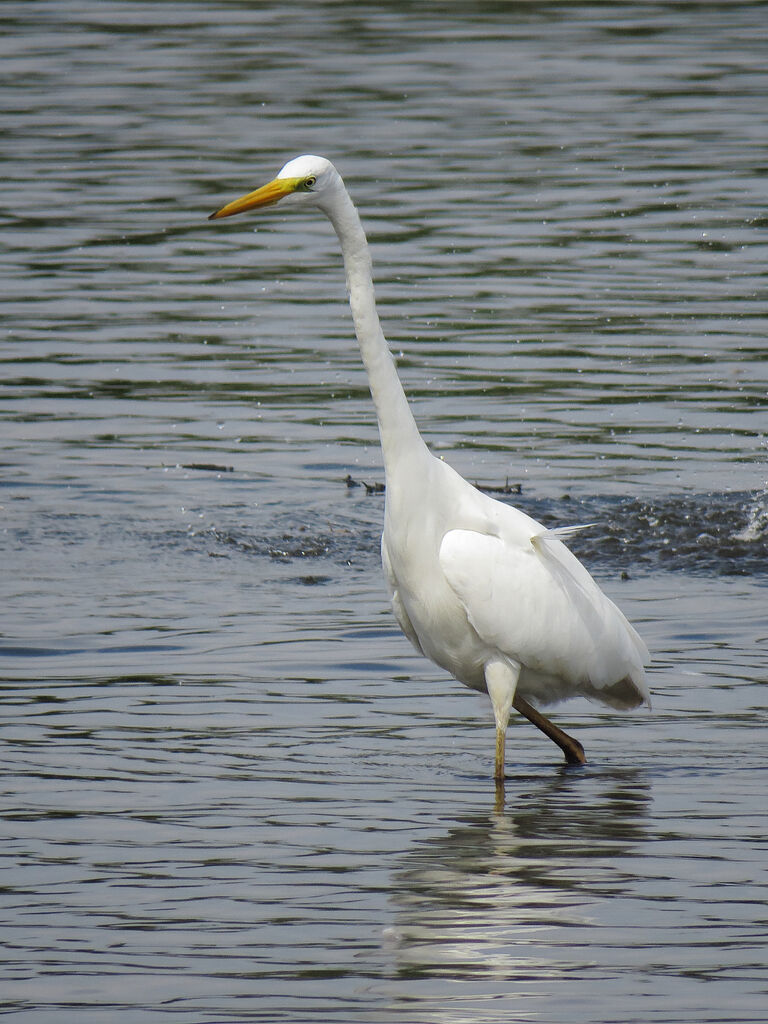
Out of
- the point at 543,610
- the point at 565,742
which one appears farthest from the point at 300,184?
the point at 565,742

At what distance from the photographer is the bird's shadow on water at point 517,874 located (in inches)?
229

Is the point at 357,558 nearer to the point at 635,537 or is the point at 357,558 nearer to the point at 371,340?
the point at 635,537

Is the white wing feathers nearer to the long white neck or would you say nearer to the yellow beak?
the long white neck

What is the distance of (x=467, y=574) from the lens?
7574 millimetres

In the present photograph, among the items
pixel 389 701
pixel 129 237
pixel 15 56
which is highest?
pixel 15 56

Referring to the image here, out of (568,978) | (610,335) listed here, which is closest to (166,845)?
(568,978)

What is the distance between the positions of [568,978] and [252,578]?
544 centimetres

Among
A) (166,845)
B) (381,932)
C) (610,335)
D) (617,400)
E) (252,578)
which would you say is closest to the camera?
(381,932)

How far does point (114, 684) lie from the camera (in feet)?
29.1

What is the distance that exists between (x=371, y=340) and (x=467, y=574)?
3.28 feet

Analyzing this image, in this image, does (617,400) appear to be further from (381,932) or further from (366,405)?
(381,932)

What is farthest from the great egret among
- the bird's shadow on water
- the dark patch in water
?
the dark patch in water

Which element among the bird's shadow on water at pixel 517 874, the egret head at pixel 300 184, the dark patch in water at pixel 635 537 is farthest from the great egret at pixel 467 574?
the dark patch in water at pixel 635 537

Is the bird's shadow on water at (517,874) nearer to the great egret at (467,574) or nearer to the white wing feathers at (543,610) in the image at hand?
the great egret at (467,574)
